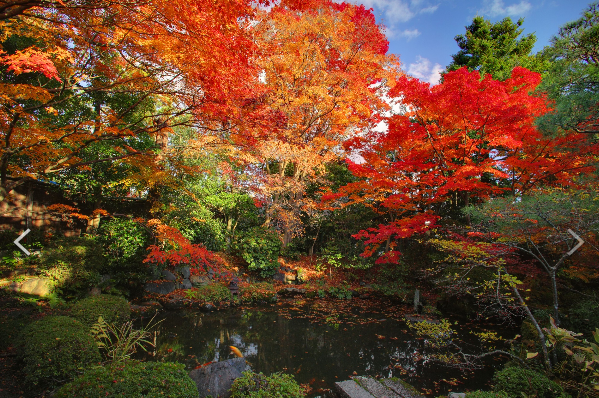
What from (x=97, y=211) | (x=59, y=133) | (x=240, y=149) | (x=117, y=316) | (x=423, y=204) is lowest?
(x=117, y=316)

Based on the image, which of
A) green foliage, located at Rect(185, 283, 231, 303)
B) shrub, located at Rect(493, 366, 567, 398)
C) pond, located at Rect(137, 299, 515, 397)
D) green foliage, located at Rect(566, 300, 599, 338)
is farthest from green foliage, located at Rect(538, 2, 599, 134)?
green foliage, located at Rect(185, 283, 231, 303)

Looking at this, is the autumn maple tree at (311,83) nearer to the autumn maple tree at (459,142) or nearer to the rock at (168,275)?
the autumn maple tree at (459,142)

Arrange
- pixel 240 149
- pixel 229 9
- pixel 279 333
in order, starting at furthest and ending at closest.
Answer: pixel 240 149 → pixel 279 333 → pixel 229 9

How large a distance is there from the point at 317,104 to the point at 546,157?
638cm

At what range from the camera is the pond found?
4.54 metres

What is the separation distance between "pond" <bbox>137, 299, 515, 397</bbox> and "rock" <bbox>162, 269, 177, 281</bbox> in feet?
5.88

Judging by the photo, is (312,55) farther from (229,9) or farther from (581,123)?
(581,123)

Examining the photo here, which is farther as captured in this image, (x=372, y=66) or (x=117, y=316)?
(x=372, y=66)

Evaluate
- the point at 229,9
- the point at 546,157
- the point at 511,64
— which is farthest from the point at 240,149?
the point at 511,64

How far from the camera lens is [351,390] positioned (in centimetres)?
360

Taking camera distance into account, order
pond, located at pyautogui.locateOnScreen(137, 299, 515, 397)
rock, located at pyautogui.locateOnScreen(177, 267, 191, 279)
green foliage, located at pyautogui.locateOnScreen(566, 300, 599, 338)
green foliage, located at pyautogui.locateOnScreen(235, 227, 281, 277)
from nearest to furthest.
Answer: green foliage, located at pyautogui.locateOnScreen(566, 300, 599, 338) → pond, located at pyautogui.locateOnScreen(137, 299, 515, 397) → rock, located at pyautogui.locateOnScreen(177, 267, 191, 279) → green foliage, located at pyautogui.locateOnScreen(235, 227, 281, 277)

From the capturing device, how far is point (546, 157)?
6.61m

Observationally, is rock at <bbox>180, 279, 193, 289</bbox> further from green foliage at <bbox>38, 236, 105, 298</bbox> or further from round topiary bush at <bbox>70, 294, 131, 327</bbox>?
round topiary bush at <bbox>70, 294, 131, 327</bbox>

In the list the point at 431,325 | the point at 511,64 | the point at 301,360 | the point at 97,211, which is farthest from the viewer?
the point at 511,64
